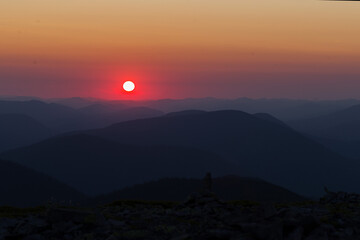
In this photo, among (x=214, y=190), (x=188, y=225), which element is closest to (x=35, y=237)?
(x=188, y=225)

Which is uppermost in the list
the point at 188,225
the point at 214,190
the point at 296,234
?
the point at 296,234

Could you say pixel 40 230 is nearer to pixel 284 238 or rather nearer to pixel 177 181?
pixel 284 238

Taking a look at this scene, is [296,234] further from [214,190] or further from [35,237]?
[214,190]

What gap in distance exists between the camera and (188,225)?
16.2 metres

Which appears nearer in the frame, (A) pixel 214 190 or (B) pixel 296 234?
(B) pixel 296 234

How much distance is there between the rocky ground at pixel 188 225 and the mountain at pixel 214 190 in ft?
330

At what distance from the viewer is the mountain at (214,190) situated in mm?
123812

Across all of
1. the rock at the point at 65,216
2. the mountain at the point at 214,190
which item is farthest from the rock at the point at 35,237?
the mountain at the point at 214,190

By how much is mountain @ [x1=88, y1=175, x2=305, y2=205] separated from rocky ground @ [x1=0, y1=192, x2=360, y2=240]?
100 metres

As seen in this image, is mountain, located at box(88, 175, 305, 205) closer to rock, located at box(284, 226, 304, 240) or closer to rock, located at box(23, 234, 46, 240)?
rock, located at box(284, 226, 304, 240)

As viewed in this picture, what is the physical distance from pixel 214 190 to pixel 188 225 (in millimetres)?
117540

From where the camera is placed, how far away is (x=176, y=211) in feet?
63.4

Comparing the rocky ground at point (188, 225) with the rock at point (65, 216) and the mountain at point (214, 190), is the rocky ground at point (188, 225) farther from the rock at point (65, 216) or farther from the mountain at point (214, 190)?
the mountain at point (214, 190)

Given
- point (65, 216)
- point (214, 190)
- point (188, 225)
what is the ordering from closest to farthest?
point (65, 216), point (188, 225), point (214, 190)
